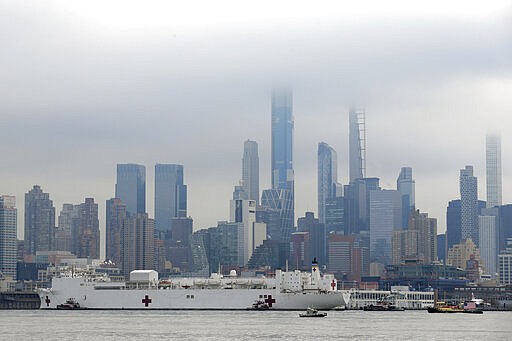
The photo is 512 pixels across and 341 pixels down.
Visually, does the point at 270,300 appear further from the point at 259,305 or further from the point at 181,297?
the point at 181,297

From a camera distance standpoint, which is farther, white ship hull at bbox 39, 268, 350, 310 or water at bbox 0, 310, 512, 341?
white ship hull at bbox 39, 268, 350, 310

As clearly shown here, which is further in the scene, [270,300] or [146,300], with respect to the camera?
[146,300]

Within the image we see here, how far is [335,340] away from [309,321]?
23961 millimetres

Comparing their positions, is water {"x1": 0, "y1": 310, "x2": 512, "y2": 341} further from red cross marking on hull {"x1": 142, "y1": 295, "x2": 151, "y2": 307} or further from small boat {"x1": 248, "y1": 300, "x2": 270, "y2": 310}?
red cross marking on hull {"x1": 142, "y1": 295, "x2": 151, "y2": 307}

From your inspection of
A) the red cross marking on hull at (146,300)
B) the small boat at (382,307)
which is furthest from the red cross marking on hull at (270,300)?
the small boat at (382,307)

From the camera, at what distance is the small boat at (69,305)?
122250mm

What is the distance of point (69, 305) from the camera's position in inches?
4828

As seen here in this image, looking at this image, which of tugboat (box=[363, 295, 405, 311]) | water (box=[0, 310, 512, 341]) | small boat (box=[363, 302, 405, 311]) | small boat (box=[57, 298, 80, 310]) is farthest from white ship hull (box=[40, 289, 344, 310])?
tugboat (box=[363, 295, 405, 311])

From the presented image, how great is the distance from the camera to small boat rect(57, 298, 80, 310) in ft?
401

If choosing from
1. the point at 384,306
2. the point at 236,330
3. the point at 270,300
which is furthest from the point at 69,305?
the point at 236,330

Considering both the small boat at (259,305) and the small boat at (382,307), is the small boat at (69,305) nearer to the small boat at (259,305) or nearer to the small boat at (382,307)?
the small boat at (259,305)

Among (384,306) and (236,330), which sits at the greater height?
(236,330)

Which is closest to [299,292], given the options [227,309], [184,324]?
[227,309]

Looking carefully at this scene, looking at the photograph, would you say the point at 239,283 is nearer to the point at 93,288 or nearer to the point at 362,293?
the point at 93,288
